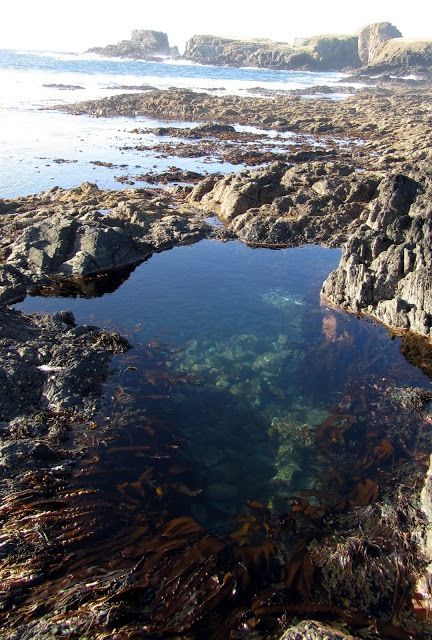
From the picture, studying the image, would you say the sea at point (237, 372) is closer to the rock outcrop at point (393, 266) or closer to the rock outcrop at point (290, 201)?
the rock outcrop at point (393, 266)


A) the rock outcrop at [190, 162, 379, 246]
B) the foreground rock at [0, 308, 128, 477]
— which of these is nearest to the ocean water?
the rock outcrop at [190, 162, 379, 246]

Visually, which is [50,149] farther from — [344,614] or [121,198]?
[344,614]

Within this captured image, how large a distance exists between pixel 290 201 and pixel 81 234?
19.0 meters

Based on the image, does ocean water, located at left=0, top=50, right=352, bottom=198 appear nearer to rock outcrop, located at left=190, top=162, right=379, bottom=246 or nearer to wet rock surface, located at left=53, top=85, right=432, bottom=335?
wet rock surface, located at left=53, top=85, right=432, bottom=335

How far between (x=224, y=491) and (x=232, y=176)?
35.6 m

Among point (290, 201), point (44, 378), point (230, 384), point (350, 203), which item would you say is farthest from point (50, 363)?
point (350, 203)

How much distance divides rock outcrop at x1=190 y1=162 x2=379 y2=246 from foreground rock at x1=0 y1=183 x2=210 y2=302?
3598mm

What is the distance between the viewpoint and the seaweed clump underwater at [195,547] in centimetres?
1139

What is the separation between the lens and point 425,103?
10700 centimetres

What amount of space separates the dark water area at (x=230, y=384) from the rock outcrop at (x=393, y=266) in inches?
55.1

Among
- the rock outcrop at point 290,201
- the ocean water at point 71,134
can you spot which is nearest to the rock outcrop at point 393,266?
the rock outcrop at point 290,201

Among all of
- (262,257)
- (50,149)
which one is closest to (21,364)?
(262,257)

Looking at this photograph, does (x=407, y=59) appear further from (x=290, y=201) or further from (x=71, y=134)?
(x=290, y=201)

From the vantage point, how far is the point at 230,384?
20.6 meters
